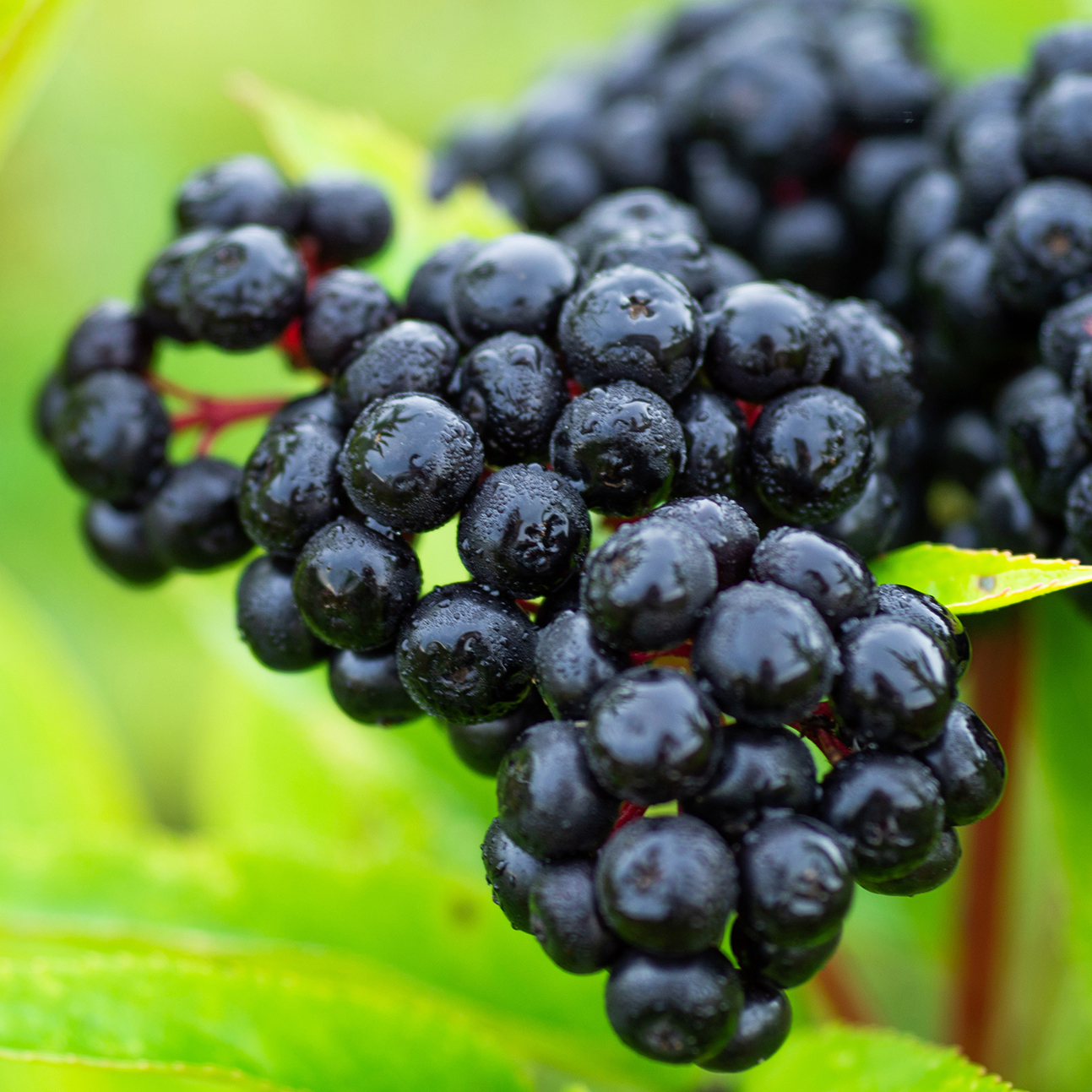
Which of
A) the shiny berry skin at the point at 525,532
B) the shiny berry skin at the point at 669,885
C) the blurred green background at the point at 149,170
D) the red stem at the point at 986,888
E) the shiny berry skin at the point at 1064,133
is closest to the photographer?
the shiny berry skin at the point at 669,885

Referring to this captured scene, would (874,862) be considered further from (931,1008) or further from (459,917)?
(931,1008)

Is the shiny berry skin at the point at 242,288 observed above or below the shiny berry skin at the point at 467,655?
above

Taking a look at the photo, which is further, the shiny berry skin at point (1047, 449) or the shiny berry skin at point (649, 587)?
the shiny berry skin at point (1047, 449)

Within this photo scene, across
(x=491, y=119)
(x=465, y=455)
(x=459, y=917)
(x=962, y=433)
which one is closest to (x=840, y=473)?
(x=465, y=455)

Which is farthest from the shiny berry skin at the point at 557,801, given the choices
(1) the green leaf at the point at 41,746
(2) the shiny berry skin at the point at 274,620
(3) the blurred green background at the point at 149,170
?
(3) the blurred green background at the point at 149,170

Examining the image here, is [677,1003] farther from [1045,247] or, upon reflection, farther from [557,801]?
[1045,247]

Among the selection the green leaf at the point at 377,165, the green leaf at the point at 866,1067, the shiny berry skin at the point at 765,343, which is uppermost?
the green leaf at the point at 377,165

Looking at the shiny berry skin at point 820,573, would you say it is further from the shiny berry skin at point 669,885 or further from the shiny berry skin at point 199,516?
the shiny berry skin at point 199,516

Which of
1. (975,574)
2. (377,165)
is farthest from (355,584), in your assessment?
(377,165)
